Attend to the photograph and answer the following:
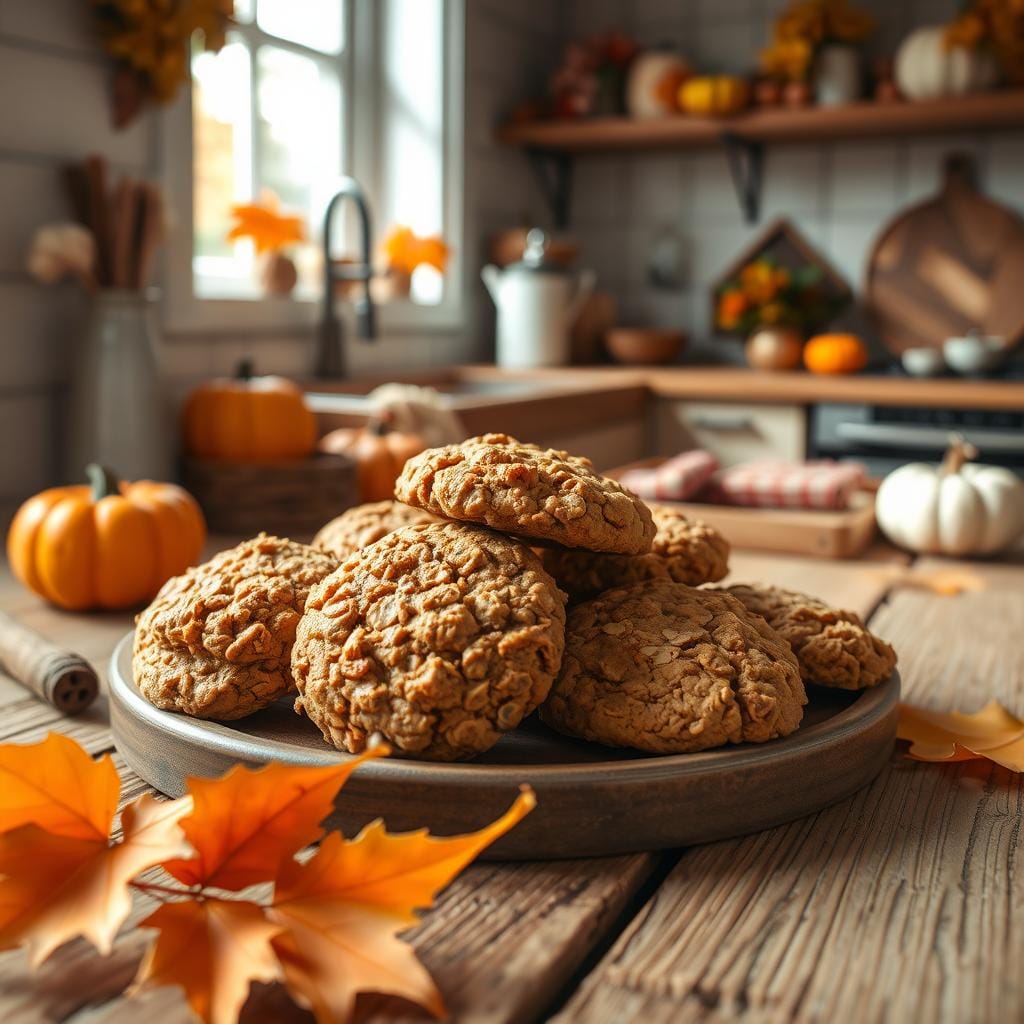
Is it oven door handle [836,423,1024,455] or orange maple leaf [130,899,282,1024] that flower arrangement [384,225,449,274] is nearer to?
oven door handle [836,423,1024,455]

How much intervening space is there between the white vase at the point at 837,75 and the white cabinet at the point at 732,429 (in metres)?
0.90

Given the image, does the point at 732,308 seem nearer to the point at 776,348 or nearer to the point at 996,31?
the point at 776,348

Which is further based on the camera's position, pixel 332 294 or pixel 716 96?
pixel 716 96

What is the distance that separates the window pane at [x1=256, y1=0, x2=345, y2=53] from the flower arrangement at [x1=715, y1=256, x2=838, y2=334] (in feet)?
4.38

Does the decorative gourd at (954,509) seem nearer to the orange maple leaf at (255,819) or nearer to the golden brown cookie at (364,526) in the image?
the golden brown cookie at (364,526)

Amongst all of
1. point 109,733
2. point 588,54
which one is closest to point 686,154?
point 588,54

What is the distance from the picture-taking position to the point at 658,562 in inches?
26.6

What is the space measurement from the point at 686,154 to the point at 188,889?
3.51 metres

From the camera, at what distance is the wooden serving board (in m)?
3.29

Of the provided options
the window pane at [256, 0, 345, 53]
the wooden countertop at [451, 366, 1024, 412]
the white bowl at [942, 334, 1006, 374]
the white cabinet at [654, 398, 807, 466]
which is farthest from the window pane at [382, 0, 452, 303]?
the white bowl at [942, 334, 1006, 374]

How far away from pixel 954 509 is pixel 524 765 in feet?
3.12

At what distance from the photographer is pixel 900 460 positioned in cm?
288

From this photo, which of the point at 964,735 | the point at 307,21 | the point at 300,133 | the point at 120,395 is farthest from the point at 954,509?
the point at 307,21

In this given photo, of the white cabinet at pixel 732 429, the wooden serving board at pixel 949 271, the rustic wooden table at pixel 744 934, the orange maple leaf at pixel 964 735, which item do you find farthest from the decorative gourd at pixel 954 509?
the wooden serving board at pixel 949 271
